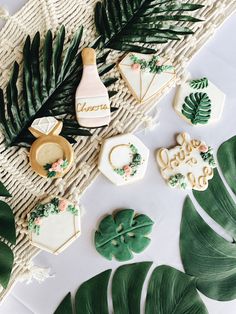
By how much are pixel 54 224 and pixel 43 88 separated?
0.31m

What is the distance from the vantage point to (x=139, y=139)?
1.09 metres

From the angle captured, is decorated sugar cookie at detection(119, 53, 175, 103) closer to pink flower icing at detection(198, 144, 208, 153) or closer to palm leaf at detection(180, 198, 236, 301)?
pink flower icing at detection(198, 144, 208, 153)

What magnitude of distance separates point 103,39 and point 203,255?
58 cm

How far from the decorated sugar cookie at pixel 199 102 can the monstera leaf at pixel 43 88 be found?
245 mm

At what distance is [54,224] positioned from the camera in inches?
40.1

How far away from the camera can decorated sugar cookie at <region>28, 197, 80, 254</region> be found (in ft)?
3.30

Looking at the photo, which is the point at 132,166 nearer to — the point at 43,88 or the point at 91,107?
the point at 91,107

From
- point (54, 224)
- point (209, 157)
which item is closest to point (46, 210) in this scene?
point (54, 224)


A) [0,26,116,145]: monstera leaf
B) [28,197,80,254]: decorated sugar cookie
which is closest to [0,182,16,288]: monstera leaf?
[28,197,80,254]: decorated sugar cookie

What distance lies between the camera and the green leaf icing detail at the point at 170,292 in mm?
1095

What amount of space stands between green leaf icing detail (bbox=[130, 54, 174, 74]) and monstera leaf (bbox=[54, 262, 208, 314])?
47cm

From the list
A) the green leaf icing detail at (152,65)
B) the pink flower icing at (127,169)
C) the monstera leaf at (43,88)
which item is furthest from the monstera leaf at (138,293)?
the green leaf icing detail at (152,65)

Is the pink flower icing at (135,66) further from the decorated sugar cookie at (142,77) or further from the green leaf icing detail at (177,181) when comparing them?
the green leaf icing detail at (177,181)

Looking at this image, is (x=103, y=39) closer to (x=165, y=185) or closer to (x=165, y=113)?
(x=165, y=113)
